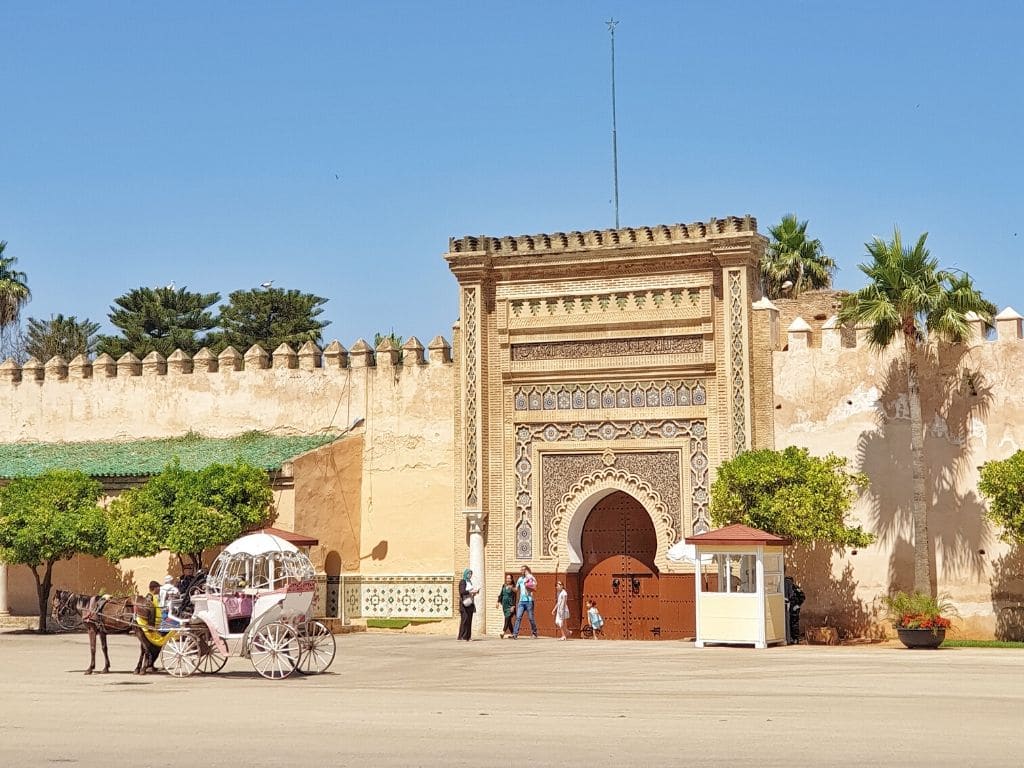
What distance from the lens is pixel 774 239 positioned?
137ft

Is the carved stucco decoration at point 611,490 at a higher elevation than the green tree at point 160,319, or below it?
below

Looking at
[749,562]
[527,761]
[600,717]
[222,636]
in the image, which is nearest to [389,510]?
[749,562]

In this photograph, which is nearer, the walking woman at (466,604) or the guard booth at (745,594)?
the guard booth at (745,594)

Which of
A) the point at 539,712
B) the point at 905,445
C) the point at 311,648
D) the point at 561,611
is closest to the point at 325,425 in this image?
the point at 561,611

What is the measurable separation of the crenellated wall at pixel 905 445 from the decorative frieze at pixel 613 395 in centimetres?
160

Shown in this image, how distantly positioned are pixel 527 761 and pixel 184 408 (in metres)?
22.5

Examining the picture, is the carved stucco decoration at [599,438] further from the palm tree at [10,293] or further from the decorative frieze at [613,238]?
the palm tree at [10,293]

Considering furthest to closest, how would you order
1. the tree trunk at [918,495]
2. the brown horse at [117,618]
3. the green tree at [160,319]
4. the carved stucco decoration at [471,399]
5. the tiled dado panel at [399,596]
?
1. the green tree at [160,319]
2. the tiled dado panel at [399,596]
3. the carved stucco decoration at [471,399]
4. the tree trunk at [918,495]
5. the brown horse at [117,618]

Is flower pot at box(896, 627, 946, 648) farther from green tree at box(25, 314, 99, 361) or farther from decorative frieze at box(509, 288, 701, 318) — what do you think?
green tree at box(25, 314, 99, 361)

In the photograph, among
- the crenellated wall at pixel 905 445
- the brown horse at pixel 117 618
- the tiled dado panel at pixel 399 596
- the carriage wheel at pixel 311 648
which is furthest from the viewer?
the tiled dado panel at pixel 399 596

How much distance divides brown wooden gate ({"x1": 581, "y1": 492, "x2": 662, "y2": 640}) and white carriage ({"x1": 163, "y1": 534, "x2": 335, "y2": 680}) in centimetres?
940

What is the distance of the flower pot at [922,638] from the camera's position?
75.3 ft

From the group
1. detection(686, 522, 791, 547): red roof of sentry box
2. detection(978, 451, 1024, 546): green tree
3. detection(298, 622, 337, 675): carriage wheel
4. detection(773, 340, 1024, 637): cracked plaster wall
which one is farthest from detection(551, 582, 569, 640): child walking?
detection(978, 451, 1024, 546): green tree

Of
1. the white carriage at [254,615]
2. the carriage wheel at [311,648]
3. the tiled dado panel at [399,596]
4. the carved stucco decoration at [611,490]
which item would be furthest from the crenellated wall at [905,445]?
the white carriage at [254,615]
